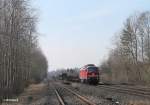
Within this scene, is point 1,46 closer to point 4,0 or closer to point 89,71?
point 4,0

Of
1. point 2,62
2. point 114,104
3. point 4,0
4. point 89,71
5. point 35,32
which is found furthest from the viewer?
point 89,71

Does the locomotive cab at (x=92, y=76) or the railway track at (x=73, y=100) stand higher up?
the locomotive cab at (x=92, y=76)

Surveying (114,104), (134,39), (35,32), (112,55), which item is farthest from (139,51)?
(114,104)

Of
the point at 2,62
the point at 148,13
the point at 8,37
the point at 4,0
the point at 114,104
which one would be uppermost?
the point at 148,13

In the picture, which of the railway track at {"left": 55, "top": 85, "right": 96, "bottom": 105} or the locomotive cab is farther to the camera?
the locomotive cab

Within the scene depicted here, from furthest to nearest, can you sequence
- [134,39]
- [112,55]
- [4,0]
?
[112,55] → [134,39] → [4,0]

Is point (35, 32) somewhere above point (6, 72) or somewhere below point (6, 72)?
above

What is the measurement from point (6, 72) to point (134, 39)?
2109 inches

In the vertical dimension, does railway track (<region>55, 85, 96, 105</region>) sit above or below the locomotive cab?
below

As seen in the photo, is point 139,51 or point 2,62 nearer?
point 2,62

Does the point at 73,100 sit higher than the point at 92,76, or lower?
lower

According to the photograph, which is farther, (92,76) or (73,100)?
(92,76)

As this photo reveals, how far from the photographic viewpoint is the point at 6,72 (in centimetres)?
4081

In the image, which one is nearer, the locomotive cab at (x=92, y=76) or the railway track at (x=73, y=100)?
the railway track at (x=73, y=100)
